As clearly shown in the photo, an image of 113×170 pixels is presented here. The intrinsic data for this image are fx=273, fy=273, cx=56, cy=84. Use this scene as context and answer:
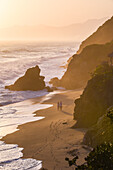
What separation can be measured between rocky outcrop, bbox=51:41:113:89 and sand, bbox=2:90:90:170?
22.5m

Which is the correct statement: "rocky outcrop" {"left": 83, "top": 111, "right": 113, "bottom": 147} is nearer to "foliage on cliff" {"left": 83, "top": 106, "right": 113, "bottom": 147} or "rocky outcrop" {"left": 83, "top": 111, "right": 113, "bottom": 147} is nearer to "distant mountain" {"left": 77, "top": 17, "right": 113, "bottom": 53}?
"foliage on cliff" {"left": 83, "top": 106, "right": 113, "bottom": 147}

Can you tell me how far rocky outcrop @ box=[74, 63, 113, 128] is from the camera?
2129 centimetres

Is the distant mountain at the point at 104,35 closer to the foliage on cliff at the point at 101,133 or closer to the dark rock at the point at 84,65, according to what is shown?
the dark rock at the point at 84,65

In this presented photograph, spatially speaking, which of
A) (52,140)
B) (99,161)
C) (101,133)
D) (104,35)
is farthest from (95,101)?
(104,35)

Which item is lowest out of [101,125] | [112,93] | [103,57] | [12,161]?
[12,161]

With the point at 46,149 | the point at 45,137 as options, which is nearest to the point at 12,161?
the point at 46,149

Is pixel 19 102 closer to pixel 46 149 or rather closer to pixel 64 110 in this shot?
pixel 64 110

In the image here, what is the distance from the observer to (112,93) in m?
21.3

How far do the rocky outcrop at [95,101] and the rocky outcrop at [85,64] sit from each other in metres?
26.3

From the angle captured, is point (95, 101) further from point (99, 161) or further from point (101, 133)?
point (99, 161)

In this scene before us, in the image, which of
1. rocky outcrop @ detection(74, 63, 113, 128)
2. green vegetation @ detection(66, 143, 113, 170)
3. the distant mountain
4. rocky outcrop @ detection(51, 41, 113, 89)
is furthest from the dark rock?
Result: green vegetation @ detection(66, 143, 113, 170)

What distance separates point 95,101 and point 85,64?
96.9 feet

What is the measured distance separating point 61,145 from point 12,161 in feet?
11.9

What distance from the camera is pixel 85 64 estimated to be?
1994 inches
